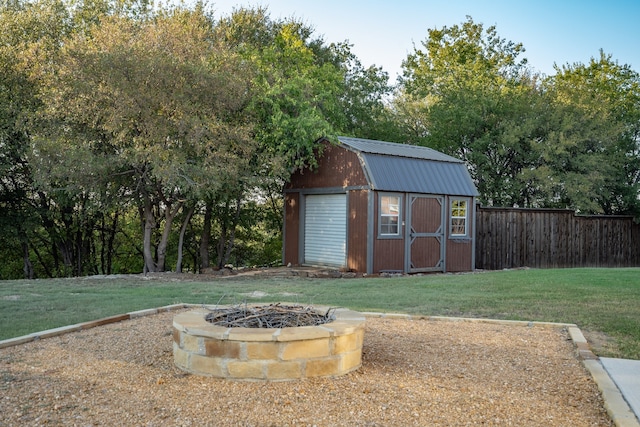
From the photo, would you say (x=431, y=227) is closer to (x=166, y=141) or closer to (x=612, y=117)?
(x=166, y=141)

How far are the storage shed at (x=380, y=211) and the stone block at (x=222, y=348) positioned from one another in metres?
10.4

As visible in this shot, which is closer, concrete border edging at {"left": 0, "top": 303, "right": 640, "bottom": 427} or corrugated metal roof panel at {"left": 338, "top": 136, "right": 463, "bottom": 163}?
concrete border edging at {"left": 0, "top": 303, "right": 640, "bottom": 427}

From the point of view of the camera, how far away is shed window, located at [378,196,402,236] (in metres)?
15.0

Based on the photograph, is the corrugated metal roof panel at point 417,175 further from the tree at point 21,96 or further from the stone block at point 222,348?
the stone block at point 222,348

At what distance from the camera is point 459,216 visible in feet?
55.5

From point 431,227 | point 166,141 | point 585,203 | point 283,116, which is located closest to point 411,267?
point 431,227

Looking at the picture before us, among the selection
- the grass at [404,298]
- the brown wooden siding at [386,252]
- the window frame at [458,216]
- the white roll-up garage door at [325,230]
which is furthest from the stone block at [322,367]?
the window frame at [458,216]

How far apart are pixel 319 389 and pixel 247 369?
57cm

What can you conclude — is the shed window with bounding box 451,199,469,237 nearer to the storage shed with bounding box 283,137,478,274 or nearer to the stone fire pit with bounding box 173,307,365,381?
the storage shed with bounding box 283,137,478,274

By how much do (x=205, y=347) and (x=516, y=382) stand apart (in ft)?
7.99

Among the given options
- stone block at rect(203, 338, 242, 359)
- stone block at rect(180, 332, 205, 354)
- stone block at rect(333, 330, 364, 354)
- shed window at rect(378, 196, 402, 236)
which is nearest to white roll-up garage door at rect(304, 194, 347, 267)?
shed window at rect(378, 196, 402, 236)

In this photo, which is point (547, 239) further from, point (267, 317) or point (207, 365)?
point (207, 365)

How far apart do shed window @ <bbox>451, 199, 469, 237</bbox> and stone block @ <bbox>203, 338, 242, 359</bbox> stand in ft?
42.8

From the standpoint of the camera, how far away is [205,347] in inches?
177
